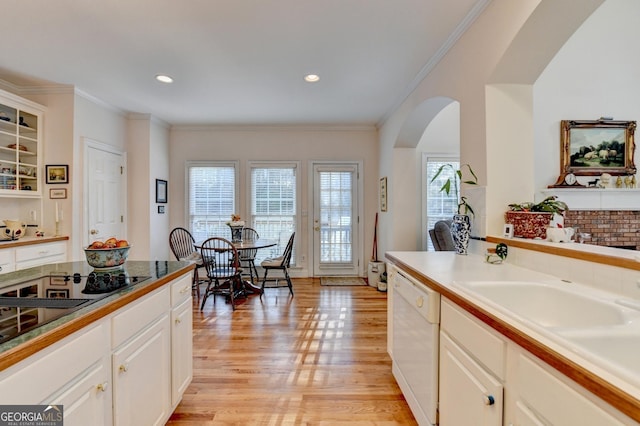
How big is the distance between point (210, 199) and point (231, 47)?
10.1ft

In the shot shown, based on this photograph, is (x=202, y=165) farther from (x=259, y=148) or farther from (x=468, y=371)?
(x=468, y=371)

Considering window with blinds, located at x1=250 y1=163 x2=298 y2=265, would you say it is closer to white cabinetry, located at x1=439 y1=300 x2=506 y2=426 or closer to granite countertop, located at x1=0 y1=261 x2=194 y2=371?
granite countertop, located at x1=0 y1=261 x2=194 y2=371

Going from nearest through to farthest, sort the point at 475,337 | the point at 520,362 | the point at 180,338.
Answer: the point at 520,362
the point at 475,337
the point at 180,338

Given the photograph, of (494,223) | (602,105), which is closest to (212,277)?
(494,223)

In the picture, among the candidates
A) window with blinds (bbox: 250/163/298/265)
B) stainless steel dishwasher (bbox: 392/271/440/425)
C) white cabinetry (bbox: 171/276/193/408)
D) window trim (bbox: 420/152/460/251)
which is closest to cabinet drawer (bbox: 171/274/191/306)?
white cabinetry (bbox: 171/276/193/408)

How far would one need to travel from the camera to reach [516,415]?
0.89 m

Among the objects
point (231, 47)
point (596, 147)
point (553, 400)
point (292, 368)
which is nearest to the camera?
point (553, 400)

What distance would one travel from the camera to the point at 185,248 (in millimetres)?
4754

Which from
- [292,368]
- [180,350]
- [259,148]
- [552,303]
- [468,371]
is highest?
[259,148]

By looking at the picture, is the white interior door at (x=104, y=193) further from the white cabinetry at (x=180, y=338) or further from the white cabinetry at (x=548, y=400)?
the white cabinetry at (x=548, y=400)

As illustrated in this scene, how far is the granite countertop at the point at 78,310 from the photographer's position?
798 mm

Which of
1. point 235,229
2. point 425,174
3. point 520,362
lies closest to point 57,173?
point 235,229

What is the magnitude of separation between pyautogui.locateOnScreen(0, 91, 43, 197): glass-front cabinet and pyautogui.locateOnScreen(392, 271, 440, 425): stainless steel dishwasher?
394cm

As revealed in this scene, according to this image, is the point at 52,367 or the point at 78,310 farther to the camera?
the point at 78,310
